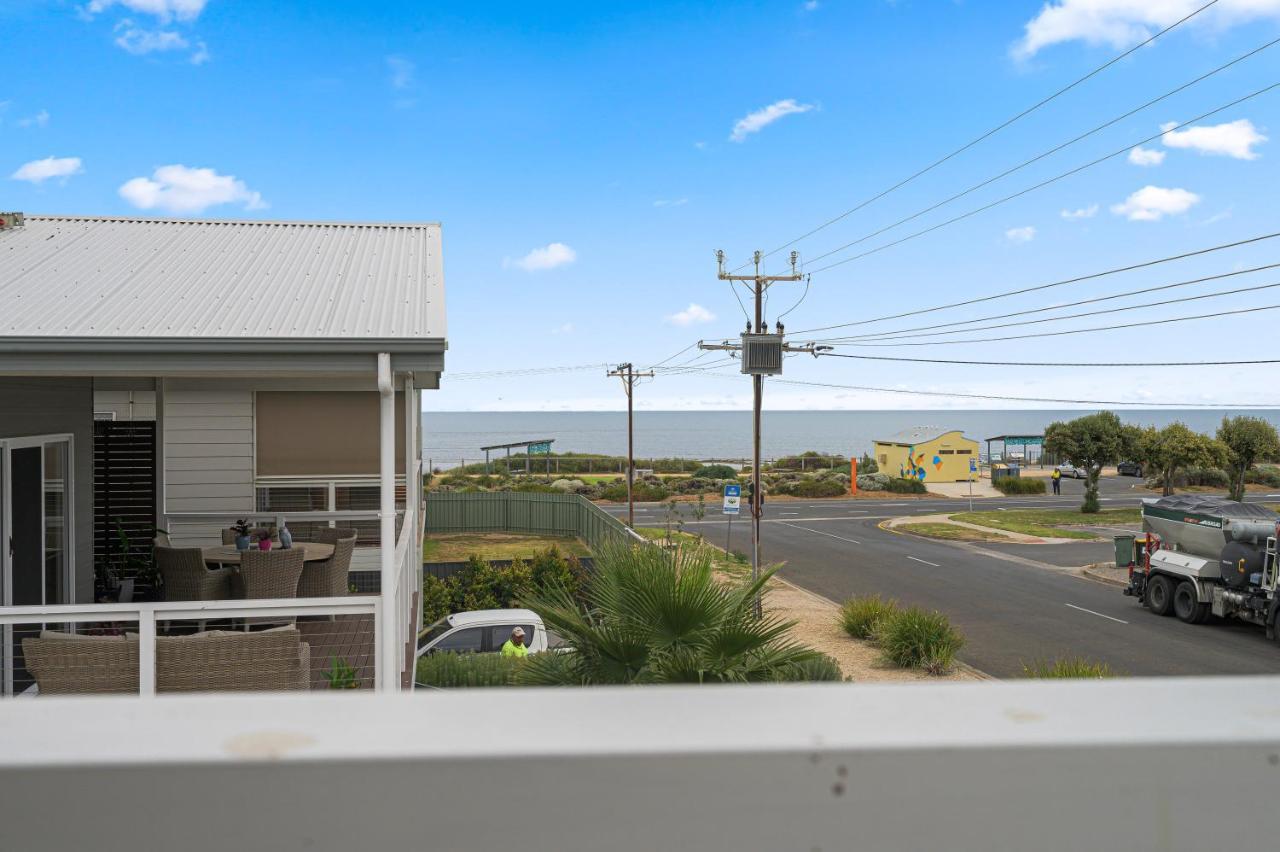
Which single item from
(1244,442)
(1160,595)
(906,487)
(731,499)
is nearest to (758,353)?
(731,499)

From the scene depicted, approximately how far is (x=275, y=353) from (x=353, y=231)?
17.7 feet

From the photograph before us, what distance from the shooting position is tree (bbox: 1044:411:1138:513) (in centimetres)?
4328

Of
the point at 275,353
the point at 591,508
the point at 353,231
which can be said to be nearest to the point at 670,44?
the point at 591,508

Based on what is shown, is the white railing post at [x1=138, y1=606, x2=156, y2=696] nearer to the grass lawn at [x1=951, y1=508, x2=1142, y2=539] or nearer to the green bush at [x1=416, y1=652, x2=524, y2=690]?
the green bush at [x1=416, y1=652, x2=524, y2=690]

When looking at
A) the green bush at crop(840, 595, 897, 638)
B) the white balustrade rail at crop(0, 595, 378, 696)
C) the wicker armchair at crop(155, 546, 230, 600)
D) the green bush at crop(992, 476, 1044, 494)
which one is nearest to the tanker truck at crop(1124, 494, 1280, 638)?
the green bush at crop(840, 595, 897, 638)

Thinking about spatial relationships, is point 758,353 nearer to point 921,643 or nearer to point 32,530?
point 921,643

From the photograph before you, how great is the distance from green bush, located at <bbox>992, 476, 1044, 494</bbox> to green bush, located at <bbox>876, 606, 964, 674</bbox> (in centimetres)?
4156

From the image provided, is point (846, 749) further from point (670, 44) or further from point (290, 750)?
point (670, 44)

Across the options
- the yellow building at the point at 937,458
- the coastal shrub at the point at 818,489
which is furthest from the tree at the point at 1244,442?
the coastal shrub at the point at 818,489

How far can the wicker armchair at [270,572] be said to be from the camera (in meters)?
9.38

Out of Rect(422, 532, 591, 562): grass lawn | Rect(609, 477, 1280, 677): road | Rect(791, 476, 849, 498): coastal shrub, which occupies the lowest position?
Rect(609, 477, 1280, 677): road

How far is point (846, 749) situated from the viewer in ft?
3.09

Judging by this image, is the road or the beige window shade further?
the beige window shade

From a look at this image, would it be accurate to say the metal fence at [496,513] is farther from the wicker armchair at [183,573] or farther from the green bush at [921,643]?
the wicker armchair at [183,573]
